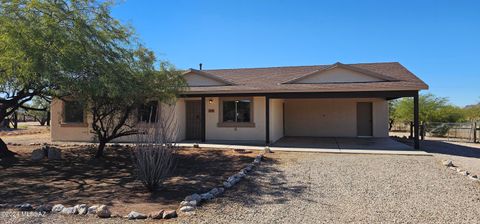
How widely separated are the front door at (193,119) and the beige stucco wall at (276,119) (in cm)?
373

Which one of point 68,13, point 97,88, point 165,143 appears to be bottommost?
point 165,143

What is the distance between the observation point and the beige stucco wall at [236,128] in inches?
610

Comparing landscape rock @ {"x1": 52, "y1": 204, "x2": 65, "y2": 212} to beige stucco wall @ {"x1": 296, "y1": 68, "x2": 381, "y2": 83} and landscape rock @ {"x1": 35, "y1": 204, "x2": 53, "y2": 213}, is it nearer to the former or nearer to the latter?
landscape rock @ {"x1": 35, "y1": 204, "x2": 53, "y2": 213}

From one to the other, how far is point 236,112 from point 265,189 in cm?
918

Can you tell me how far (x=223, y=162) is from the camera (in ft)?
33.4

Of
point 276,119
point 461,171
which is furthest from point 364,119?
point 461,171

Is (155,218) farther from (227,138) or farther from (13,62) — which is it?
(227,138)

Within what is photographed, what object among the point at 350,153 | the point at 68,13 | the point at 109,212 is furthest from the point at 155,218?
Answer: the point at 350,153

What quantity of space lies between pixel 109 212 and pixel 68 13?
225 inches

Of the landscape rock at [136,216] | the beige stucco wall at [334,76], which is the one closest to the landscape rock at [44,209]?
the landscape rock at [136,216]

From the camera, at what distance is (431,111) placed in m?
24.7

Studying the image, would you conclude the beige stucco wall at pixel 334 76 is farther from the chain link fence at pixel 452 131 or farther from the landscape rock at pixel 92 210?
the landscape rock at pixel 92 210

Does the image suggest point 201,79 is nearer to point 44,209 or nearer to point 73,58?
point 73,58

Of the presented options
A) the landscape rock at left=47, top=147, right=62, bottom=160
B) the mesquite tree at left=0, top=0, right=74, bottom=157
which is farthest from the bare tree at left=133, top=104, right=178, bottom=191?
the landscape rock at left=47, top=147, right=62, bottom=160
